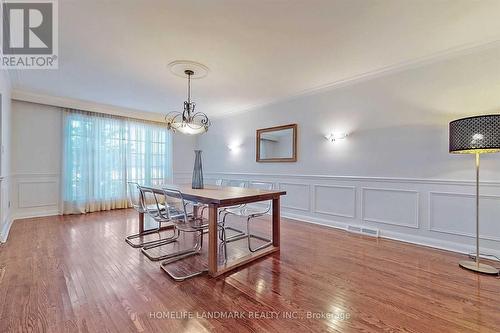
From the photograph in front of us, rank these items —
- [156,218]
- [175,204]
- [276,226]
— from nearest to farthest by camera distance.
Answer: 1. [156,218]
2. [276,226]
3. [175,204]

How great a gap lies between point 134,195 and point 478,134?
402cm

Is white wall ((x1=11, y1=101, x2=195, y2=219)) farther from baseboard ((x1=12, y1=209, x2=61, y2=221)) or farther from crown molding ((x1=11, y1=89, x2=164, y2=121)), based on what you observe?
crown molding ((x1=11, y1=89, x2=164, y2=121))

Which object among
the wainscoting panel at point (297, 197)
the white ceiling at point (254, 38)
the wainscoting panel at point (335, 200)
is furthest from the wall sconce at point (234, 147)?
the wainscoting panel at point (335, 200)

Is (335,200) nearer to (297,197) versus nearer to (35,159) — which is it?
(297,197)

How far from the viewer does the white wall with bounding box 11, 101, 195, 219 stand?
4172mm

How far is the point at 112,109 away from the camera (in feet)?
16.6

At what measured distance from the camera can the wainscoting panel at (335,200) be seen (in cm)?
365

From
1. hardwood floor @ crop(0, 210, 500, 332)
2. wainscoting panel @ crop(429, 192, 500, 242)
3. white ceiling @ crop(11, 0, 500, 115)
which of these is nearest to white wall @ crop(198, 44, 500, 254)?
wainscoting panel @ crop(429, 192, 500, 242)

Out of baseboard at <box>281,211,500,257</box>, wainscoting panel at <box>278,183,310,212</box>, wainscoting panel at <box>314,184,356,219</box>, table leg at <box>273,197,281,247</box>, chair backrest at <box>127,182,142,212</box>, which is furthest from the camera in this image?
wainscoting panel at <box>278,183,310,212</box>

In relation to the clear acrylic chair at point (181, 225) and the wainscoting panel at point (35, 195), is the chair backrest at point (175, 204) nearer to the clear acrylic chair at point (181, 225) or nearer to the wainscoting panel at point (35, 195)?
the clear acrylic chair at point (181, 225)

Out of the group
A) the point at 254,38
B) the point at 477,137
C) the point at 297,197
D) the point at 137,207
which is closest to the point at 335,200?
the point at 297,197

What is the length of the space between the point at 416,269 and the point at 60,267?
11.6 feet

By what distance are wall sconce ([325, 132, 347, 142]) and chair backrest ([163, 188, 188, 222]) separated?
267cm

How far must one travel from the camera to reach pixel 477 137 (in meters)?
2.15
